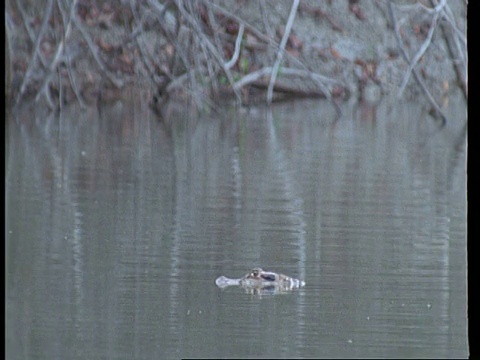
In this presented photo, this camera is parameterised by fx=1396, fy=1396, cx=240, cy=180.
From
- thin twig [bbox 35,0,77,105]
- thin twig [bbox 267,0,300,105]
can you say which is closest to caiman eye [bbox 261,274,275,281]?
thin twig [bbox 35,0,77,105]

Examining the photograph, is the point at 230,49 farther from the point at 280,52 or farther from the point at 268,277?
the point at 268,277

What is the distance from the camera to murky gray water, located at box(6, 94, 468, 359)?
Result: 4855 millimetres

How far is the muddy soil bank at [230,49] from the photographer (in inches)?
651

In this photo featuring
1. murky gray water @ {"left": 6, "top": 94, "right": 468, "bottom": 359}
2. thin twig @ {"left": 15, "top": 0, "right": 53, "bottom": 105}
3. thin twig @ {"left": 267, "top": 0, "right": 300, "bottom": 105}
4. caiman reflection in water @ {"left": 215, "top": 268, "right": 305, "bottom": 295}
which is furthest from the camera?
thin twig @ {"left": 267, "top": 0, "right": 300, "bottom": 105}

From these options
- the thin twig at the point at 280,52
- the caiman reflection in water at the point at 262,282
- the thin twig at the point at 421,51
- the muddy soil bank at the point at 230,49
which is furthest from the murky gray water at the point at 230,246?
the thin twig at the point at 421,51

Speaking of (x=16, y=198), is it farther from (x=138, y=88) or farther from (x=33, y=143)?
(x=138, y=88)

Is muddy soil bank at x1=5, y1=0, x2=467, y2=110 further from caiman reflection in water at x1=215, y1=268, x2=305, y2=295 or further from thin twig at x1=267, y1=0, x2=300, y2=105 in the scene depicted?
caiman reflection in water at x1=215, y1=268, x2=305, y2=295

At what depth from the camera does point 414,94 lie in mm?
19875

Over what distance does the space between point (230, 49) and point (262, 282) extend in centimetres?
1275

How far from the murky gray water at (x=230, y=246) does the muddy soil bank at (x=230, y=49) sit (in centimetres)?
346

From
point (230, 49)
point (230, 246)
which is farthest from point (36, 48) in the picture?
point (230, 246)

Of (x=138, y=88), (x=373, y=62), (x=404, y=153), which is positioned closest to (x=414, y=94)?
(x=373, y=62)

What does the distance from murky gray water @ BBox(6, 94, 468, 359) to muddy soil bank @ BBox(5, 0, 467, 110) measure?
3.46 m

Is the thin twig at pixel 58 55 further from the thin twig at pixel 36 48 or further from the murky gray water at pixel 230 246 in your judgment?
the murky gray water at pixel 230 246
